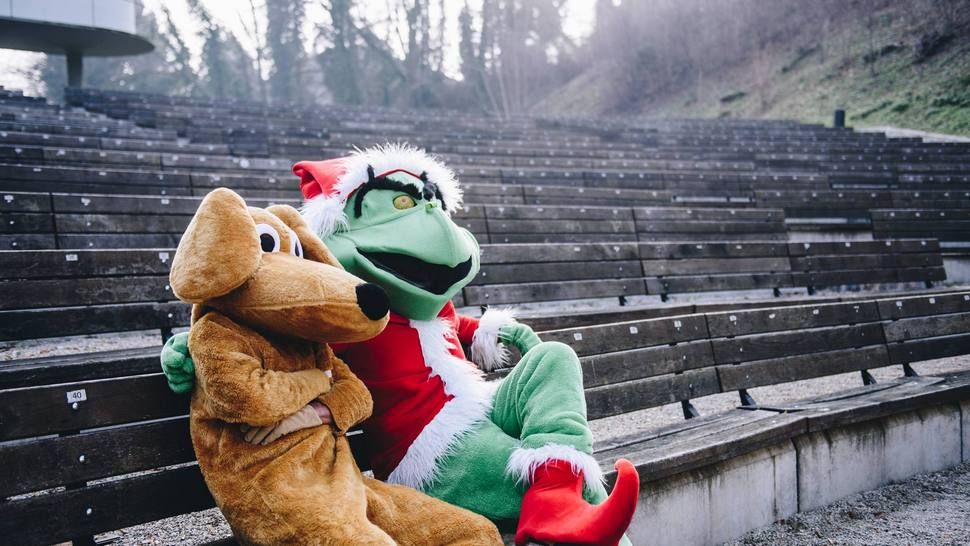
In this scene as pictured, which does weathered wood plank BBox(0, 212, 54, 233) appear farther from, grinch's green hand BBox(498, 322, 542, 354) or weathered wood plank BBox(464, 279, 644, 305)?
grinch's green hand BBox(498, 322, 542, 354)

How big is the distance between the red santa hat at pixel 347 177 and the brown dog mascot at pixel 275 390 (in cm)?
31

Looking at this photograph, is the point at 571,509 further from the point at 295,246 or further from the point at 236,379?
the point at 295,246

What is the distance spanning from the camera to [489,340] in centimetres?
260

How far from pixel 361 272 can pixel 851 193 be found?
31.5 feet

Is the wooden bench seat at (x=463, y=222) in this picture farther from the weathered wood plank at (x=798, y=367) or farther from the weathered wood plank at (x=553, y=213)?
the weathered wood plank at (x=798, y=367)

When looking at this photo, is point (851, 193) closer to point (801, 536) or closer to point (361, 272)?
point (801, 536)

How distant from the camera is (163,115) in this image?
13453mm

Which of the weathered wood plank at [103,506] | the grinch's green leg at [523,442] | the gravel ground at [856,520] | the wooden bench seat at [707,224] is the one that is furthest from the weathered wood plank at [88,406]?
the wooden bench seat at [707,224]

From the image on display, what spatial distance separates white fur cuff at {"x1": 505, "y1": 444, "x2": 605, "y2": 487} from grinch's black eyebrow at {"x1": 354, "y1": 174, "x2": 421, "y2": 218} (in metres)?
0.92

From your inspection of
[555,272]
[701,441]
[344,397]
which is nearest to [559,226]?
[555,272]

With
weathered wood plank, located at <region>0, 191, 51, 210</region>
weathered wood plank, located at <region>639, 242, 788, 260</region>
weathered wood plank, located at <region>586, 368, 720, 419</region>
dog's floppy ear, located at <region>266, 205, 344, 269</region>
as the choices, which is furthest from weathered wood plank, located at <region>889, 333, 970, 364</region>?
weathered wood plank, located at <region>0, 191, 51, 210</region>

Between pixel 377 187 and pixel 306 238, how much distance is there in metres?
0.40

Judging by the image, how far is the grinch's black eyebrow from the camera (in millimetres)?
2365

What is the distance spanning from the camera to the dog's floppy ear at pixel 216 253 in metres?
1.73
